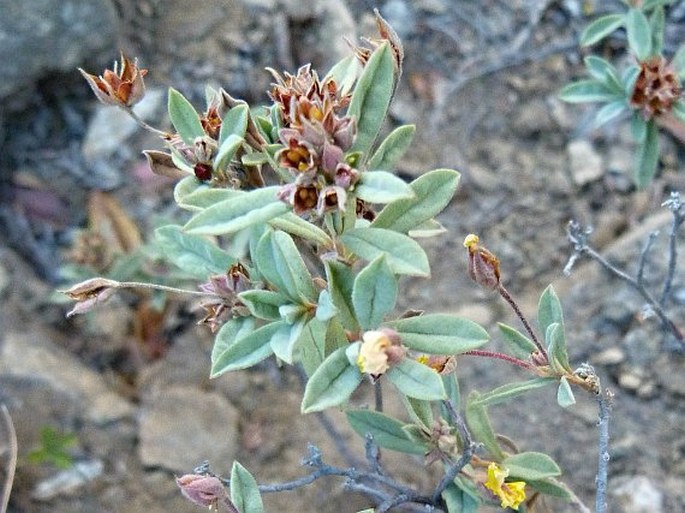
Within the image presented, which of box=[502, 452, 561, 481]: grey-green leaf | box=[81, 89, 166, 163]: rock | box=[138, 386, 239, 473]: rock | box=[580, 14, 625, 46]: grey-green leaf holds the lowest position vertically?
box=[138, 386, 239, 473]: rock

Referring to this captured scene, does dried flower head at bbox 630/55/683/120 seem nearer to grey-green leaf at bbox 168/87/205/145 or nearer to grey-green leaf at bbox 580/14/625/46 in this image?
grey-green leaf at bbox 580/14/625/46

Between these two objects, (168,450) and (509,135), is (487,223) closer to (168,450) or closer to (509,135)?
(509,135)

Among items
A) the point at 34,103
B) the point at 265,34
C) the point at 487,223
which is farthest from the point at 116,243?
the point at 487,223

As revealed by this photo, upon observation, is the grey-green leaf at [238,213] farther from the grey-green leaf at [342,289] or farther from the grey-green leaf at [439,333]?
the grey-green leaf at [439,333]

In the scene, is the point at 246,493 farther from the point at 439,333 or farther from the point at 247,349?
the point at 439,333

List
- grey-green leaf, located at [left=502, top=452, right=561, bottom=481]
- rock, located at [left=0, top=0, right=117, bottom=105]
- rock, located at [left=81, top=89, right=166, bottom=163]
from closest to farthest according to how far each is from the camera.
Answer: grey-green leaf, located at [left=502, top=452, right=561, bottom=481]
rock, located at [left=0, top=0, right=117, bottom=105]
rock, located at [left=81, top=89, right=166, bottom=163]

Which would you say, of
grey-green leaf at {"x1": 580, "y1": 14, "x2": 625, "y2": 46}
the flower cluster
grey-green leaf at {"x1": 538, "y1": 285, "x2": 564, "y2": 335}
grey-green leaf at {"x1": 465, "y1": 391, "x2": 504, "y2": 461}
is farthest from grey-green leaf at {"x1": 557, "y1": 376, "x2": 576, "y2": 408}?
grey-green leaf at {"x1": 580, "y1": 14, "x2": 625, "y2": 46}
